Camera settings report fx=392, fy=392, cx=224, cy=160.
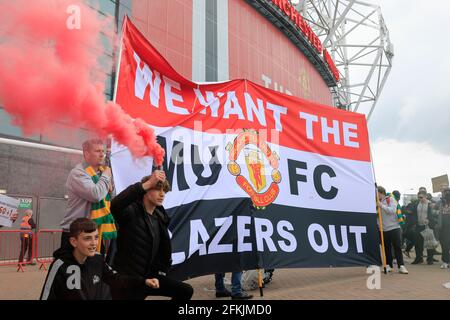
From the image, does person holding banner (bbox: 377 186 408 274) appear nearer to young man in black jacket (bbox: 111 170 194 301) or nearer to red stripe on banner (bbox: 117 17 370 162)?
red stripe on banner (bbox: 117 17 370 162)

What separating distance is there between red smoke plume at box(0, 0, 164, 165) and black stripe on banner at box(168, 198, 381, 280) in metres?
1.39

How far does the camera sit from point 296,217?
6.11 meters

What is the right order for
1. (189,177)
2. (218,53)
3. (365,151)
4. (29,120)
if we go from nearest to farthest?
1. (29,120)
2. (189,177)
3. (365,151)
4. (218,53)

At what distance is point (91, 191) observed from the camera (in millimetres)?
3514

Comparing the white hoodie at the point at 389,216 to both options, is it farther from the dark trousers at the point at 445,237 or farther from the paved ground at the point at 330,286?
the dark trousers at the point at 445,237

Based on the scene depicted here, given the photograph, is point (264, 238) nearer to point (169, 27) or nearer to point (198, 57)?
point (169, 27)

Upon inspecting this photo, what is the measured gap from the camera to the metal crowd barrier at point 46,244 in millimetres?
12102

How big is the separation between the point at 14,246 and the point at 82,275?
34.5 feet

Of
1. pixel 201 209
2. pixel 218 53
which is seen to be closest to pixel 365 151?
pixel 201 209

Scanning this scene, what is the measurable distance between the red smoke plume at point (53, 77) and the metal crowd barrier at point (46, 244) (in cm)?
967

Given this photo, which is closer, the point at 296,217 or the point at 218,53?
the point at 296,217
